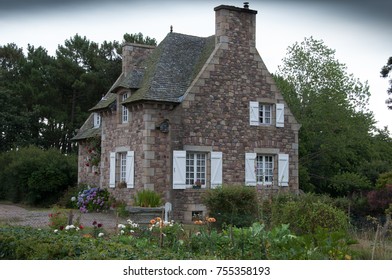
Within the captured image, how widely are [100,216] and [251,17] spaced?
27.5 feet

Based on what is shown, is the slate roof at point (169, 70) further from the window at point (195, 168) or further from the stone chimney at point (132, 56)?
the window at point (195, 168)

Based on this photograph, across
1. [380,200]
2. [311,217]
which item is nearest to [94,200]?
[380,200]

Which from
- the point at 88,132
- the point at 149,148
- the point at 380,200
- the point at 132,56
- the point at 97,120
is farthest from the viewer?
the point at 97,120

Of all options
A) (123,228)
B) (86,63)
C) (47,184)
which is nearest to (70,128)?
(86,63)

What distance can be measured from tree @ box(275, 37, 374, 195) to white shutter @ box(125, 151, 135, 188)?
30.3 feet

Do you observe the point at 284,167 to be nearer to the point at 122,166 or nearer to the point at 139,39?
the point at 122,166

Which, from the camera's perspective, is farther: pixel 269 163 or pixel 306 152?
pixel 306 152

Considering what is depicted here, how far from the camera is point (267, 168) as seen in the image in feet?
68.2

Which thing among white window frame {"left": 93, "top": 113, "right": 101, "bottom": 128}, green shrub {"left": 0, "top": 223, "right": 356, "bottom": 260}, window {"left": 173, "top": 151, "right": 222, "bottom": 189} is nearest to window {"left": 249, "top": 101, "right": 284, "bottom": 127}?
window {"left": 173, "top": 151, "right": 222, "bottom": 189}

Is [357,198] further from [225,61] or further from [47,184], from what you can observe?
[47,184]

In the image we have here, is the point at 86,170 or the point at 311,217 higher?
the point at 86,170

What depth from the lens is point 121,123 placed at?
819 inches

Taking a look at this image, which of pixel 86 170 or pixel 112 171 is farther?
pixel 86 170

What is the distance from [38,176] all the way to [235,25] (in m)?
11.5
